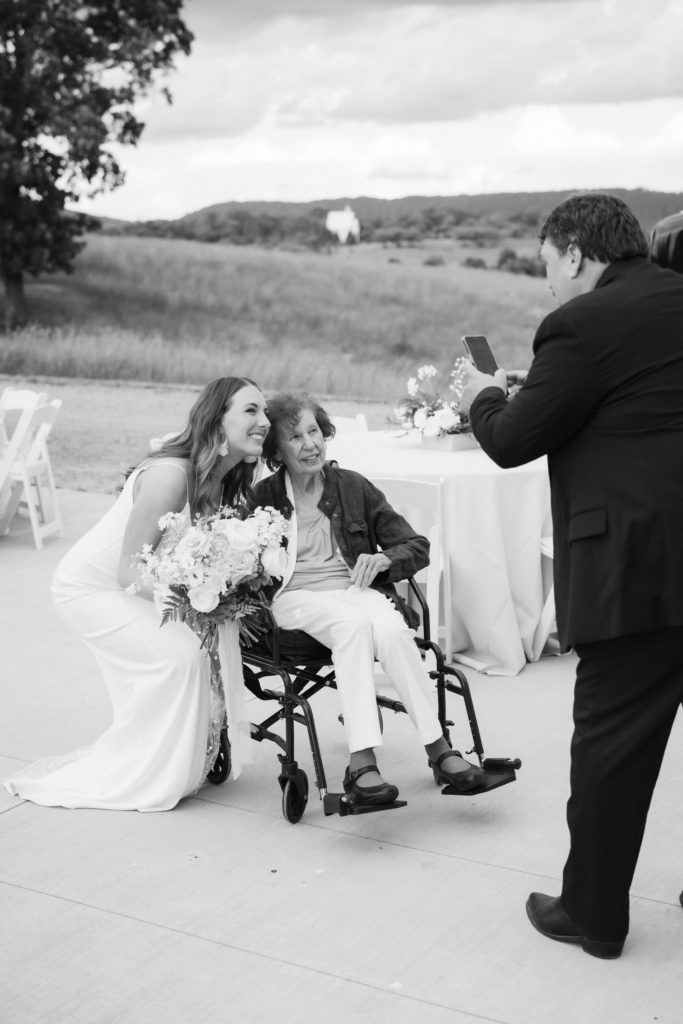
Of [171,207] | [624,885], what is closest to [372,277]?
[171,207]

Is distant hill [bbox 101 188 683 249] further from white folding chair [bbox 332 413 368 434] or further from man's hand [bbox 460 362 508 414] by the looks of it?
man's hand [bbox 460 362 508 414]

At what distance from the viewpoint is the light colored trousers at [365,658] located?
3918mm

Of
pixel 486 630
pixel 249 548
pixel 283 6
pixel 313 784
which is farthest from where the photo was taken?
pixel 283 6

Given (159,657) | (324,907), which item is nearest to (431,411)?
(159,657)

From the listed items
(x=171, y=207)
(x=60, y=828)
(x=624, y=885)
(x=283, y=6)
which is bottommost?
(x=60, y=828)

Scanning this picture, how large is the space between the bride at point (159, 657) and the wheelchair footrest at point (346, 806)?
42 cm

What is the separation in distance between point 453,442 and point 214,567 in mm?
2618

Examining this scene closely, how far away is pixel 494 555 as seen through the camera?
564 centimetres

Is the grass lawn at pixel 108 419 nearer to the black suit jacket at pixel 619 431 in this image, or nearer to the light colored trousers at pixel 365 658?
the light colored trousers at pixel 365 658

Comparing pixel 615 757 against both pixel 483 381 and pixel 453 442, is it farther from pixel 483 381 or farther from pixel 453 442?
pixel 453 442

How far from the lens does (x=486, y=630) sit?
5.66m

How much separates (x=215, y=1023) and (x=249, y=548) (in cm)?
143

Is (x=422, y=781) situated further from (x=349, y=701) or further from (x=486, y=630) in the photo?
(x=486, y=630)

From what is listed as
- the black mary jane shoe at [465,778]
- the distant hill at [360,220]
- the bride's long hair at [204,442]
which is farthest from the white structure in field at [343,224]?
the black mary jane shoe at [465,778]
